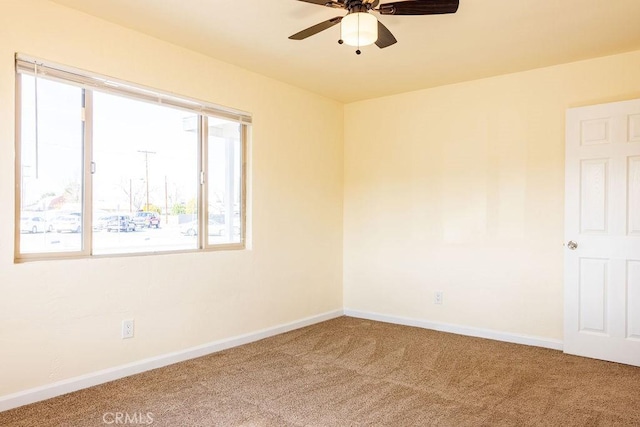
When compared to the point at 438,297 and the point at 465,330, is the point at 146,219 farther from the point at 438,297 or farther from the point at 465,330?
the point at 465,330

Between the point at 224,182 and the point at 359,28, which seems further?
the point at 224,182

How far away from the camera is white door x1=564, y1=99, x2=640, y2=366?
3309 mm

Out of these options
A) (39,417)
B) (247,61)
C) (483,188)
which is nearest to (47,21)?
(247,61)

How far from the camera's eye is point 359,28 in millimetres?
2236

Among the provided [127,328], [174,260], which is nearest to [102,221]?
[174,260]

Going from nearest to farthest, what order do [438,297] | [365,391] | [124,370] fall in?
[365,391], [124,370], [438,297]

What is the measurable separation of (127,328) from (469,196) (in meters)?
3.24

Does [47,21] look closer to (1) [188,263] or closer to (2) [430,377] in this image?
(1) [188,263]

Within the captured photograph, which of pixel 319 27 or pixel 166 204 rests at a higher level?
pixel 319 27

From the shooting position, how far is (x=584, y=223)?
351cm

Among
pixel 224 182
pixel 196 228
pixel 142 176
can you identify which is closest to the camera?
pixel 142 176

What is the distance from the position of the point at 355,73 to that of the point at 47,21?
2439 millimetres

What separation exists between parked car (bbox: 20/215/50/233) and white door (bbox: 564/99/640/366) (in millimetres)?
3975

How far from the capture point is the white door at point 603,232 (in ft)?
10.9
